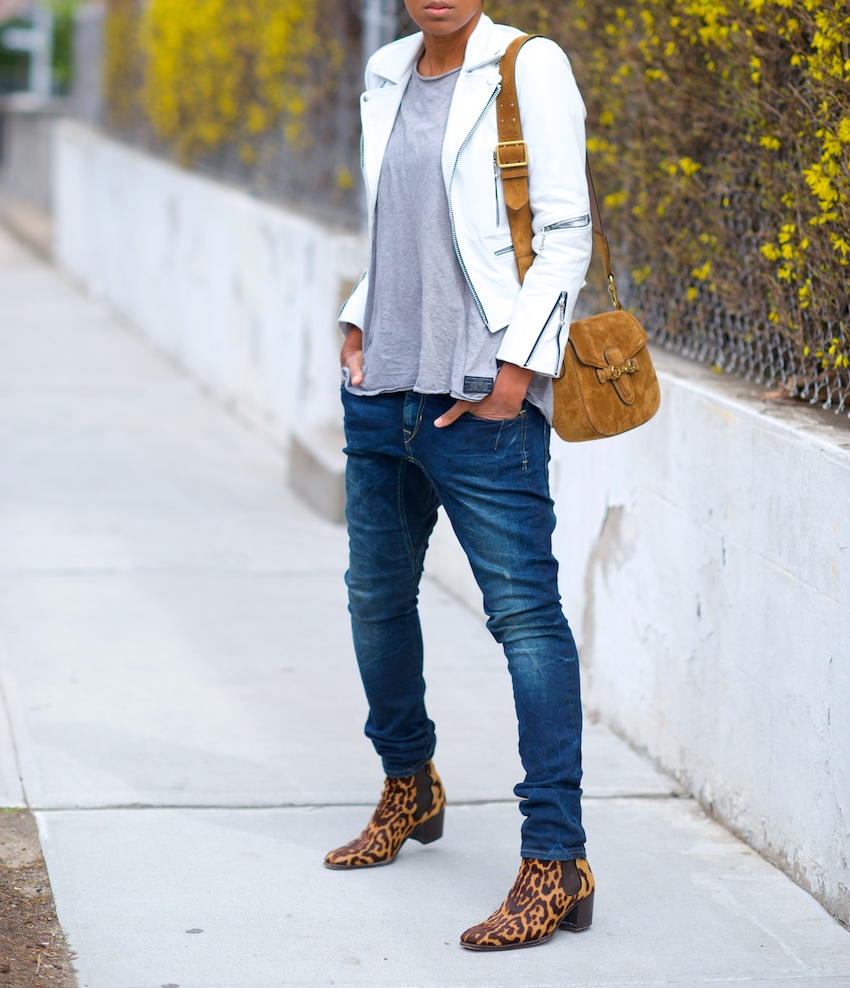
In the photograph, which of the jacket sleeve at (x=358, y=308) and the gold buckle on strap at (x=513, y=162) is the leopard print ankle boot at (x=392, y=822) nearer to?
the jacket sleeve at (x=358, y=308)

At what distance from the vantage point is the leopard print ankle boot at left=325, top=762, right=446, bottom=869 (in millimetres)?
3484

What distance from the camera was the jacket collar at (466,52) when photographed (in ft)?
9.87

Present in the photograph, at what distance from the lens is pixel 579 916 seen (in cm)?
319

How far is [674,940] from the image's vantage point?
3201 millimetres

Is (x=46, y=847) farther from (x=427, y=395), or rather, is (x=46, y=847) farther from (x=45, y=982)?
(x=427, y=395)

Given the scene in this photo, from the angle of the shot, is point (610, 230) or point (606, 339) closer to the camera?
point (606, 339)

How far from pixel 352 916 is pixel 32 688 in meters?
1.62

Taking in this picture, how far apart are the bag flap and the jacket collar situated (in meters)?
0.52

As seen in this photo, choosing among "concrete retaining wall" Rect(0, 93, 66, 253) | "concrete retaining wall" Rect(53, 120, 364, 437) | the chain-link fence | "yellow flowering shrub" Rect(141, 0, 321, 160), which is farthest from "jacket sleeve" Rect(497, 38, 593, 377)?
"concrete retaining wall" Rect(0, 93, 66, 253)

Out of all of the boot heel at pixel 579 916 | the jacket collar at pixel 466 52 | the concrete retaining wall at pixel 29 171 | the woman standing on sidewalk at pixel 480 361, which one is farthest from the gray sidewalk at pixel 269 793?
the concrete retaining wall at pixel 29 171

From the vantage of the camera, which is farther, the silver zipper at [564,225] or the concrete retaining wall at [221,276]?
the concrete retaining wall at [221,276]

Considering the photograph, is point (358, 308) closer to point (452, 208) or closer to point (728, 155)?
point (452, 208)

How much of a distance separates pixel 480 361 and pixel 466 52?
1.89 ft

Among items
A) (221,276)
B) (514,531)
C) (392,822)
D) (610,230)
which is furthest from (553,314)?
(221,276)
